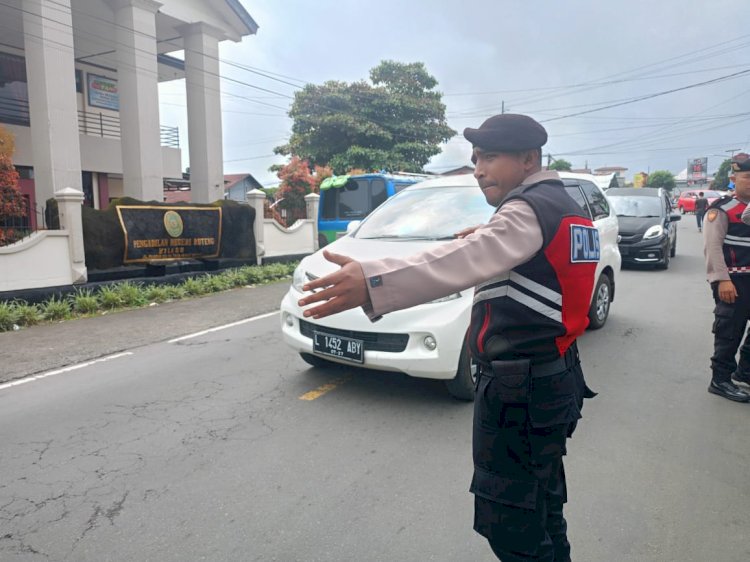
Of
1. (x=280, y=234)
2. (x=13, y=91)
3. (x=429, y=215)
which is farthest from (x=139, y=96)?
(x=429, y=215)

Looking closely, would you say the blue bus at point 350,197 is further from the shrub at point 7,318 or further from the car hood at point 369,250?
the car hood at point 369,250

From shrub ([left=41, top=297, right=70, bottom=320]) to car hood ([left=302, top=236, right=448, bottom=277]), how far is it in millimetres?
5411

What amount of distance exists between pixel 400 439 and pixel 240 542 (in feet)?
4.49

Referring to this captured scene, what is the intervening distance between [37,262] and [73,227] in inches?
33.2

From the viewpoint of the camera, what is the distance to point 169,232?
10938 millimetres

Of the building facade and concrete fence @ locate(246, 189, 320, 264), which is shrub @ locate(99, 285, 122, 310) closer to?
the building facade

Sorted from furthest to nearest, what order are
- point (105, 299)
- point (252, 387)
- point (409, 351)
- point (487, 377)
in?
point (105, 299), point (252, 387), point (409, 351), point (487, 377)

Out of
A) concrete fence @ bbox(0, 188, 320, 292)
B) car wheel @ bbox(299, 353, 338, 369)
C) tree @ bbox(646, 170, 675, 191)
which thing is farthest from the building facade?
tree @ bbox(646, 170, 675, 191)

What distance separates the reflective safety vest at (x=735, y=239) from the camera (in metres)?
4.15

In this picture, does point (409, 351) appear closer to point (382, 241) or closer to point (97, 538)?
point (382, 241)

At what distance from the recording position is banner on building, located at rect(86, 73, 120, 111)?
18.4 metres

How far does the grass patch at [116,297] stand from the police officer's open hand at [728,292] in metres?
8.21

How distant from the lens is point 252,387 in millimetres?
4793

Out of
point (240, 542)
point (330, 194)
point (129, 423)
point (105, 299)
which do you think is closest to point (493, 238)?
point (240, 542)
